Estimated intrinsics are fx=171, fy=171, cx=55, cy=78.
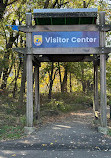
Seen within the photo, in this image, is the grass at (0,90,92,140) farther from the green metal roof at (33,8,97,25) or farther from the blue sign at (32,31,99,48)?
the green metal roof at (33,8,97,25)

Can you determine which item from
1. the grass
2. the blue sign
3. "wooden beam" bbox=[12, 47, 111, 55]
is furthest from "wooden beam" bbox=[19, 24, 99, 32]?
the grass

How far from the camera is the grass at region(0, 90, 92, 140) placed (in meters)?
6.66

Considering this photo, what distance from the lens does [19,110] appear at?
10.2 metres

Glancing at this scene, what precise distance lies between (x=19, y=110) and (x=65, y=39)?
555 centimetres

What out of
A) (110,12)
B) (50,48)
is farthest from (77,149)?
(110,12)

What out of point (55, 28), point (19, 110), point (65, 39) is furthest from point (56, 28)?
point (19, 110)

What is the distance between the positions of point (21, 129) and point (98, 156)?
3.46 meters

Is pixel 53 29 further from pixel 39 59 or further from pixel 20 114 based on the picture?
pixel 20 114

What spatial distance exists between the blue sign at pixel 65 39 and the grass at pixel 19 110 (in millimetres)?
3435

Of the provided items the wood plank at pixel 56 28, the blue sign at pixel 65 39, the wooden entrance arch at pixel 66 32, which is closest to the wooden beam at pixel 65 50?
the wooden entrance arch at pixel 66 32

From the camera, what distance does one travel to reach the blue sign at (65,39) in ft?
21.8

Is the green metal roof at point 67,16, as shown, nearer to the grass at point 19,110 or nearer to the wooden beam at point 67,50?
the wooden beam at point 67,50

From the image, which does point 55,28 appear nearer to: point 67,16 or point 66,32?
point 66,32

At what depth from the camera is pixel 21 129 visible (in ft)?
22.6
